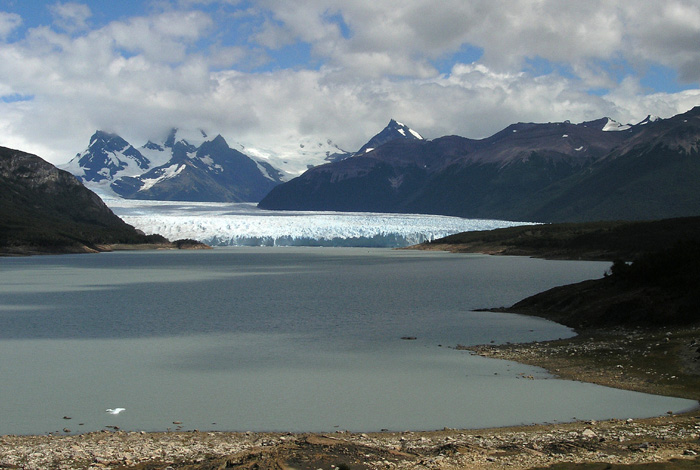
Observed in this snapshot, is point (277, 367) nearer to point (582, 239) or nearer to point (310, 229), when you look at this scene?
point (582, 239)

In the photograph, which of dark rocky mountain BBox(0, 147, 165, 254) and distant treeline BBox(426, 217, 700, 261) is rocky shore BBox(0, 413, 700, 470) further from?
dark rocky mountain BBox(0, 147, 165, 254)

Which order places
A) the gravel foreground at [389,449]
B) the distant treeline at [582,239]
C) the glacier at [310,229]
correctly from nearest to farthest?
the gravel foreground at [389,449] < the distant treeline at [582,239] < the glacier at [310,229]

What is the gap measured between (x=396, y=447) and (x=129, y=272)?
59.1 m

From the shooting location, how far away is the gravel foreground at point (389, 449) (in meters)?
10.6

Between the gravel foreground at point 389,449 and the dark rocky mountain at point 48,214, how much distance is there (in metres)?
101

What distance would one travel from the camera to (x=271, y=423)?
44.4 feet

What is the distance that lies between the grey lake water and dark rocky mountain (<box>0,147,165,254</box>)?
73.9 m

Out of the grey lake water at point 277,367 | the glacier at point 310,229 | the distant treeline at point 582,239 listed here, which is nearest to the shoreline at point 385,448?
the grey lake water at point 277,367

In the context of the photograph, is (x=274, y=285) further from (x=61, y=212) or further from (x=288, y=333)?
(x=61, y=212)

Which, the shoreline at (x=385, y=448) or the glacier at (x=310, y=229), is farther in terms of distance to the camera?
the glacier at (x=310, y=229)

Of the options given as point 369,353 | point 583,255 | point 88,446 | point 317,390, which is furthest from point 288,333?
point 583,255

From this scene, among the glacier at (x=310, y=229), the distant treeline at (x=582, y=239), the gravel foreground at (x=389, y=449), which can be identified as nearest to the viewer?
the gravel foreground at (x=389, y=449)

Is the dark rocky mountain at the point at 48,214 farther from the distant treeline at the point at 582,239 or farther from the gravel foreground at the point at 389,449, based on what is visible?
the gravel foreground at the point at 389,449

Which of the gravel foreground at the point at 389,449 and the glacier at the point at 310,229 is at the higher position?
the glacier at the point at 310,229
